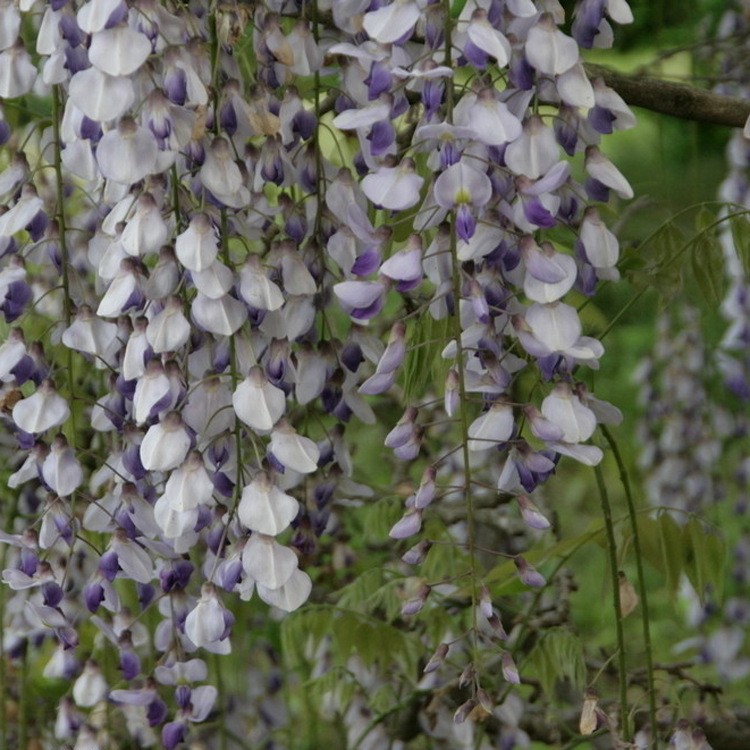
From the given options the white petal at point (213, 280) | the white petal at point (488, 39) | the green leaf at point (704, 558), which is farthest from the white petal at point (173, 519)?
the green leaf at point (704, 558)

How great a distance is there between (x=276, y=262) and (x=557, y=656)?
81 cm

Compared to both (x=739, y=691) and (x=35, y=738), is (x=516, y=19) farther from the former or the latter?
(x=739, y=691)

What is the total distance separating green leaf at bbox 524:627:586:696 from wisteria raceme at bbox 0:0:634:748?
0.49 meters

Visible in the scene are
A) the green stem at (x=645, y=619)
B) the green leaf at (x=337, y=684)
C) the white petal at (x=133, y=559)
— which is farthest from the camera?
the green leaf at (x=337, y=684)

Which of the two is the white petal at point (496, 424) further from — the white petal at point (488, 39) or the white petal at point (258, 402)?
the white petal at point (488, 39)

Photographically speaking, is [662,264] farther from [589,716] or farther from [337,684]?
[337,684]

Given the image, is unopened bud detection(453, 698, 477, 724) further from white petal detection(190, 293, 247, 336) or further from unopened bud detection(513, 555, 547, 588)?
white petal detection(190, 293, 247, 336)

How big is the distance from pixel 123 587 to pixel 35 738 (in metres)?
0.63

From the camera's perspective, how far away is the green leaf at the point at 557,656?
6.81 ft

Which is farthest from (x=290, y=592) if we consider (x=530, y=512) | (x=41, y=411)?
(x=41, y=411)

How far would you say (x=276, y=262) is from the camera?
5.23 feet

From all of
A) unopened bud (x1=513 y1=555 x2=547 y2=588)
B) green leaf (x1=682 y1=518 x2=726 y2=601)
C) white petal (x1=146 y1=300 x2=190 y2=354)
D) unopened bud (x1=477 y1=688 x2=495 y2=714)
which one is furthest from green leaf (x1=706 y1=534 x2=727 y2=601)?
white petal (x1=146 y1=300 x2=190 y2=354)

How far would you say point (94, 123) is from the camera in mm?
1475

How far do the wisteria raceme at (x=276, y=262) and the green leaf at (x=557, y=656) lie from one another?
A: 1.59ft
